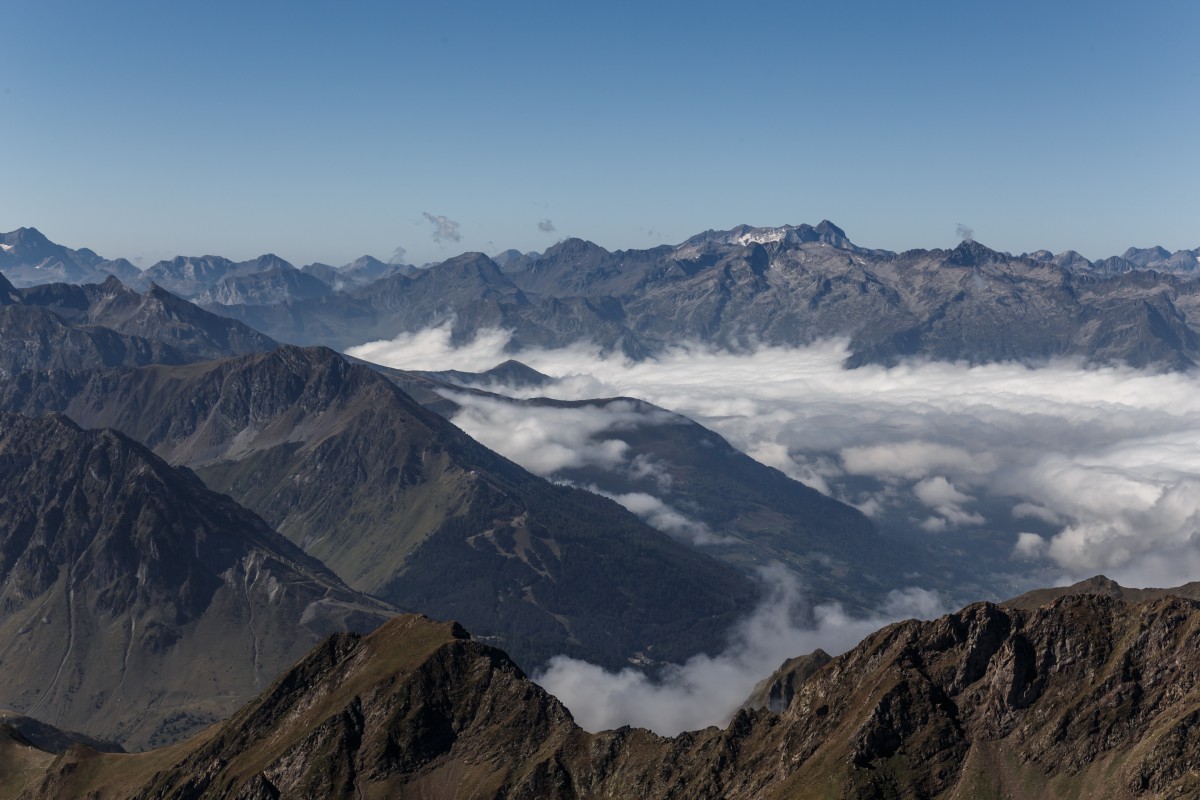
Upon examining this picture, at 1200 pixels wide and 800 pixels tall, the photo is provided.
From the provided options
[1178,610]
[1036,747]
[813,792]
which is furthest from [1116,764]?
[813,792]

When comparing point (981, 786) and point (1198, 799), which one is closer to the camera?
point (1198, 799)

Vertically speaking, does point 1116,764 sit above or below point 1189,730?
below

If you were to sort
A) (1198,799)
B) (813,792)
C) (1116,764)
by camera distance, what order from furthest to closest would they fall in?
(813,792), (1116,764), (1198,799)

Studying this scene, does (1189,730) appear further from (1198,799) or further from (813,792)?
(813,792)

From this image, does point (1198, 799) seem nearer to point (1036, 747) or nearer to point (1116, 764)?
point (1116, 764)

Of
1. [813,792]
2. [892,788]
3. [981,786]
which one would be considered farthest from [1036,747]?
[813,792]

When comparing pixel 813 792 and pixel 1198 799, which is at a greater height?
pixel 1198 799

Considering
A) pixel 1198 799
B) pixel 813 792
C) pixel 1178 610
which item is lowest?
pixel 813 792

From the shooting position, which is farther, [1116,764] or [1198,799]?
[1116,764]

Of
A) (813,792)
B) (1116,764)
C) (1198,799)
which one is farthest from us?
(813,792)
